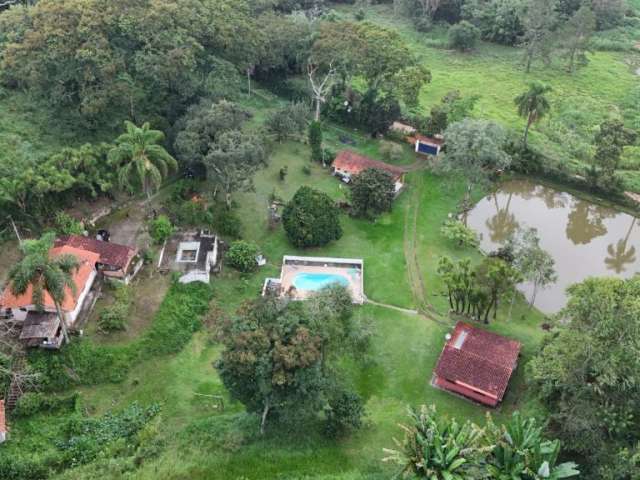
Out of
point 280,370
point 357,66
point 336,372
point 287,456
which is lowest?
point 287,456

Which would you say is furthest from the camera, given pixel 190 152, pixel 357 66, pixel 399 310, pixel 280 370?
pixel 357 66

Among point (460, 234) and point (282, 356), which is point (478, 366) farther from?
point (460, 234)

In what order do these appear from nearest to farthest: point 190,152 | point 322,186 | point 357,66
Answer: point 190,152 → point 322,186 → point 357,66

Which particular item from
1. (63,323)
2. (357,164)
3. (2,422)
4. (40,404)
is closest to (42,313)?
(63,323)

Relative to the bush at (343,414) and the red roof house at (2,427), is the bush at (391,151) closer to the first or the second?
the bush at (343,414)

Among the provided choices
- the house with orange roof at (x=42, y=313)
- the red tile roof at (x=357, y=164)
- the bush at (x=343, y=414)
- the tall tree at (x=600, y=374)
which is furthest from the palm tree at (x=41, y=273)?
the red tile roof at (x=357, y=164)

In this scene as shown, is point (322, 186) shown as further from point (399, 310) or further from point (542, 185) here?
point (542, 185)

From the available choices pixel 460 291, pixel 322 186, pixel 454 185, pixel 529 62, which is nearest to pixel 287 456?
pixel 460 291
